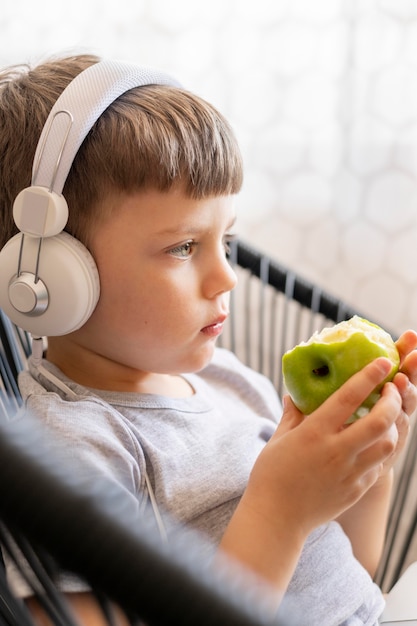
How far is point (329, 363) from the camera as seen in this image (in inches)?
25.3

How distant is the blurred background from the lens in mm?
1256

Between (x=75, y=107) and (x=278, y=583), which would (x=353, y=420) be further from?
(x=75, y=107)

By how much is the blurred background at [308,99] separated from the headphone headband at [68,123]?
60 centimetres

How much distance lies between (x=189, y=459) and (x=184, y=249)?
0.21 m

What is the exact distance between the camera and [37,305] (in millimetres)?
682

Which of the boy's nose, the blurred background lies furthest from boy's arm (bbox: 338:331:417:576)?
the blurred background

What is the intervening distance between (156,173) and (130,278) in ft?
0.33

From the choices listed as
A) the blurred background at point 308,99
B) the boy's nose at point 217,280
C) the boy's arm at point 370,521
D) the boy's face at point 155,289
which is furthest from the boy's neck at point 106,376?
the blurred background at point 308,99

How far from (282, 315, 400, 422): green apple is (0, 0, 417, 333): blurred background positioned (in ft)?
2.33

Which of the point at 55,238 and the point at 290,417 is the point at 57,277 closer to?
the point at 55,238

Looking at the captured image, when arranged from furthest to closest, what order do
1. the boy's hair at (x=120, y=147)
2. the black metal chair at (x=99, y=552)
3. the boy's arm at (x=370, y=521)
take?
the boy's arm at (x=370, y=521) → the boy's hair at (x=120, y=147) → the black metal chair at (x=99, y=552)

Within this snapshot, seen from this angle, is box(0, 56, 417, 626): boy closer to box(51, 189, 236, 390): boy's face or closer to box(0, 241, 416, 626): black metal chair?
box(51, 189, 236, 390): boy's face

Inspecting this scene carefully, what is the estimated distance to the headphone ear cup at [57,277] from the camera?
677 mm

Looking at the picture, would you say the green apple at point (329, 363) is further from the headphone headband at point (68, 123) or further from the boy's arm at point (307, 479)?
the headphone headband at point (68, 123)
